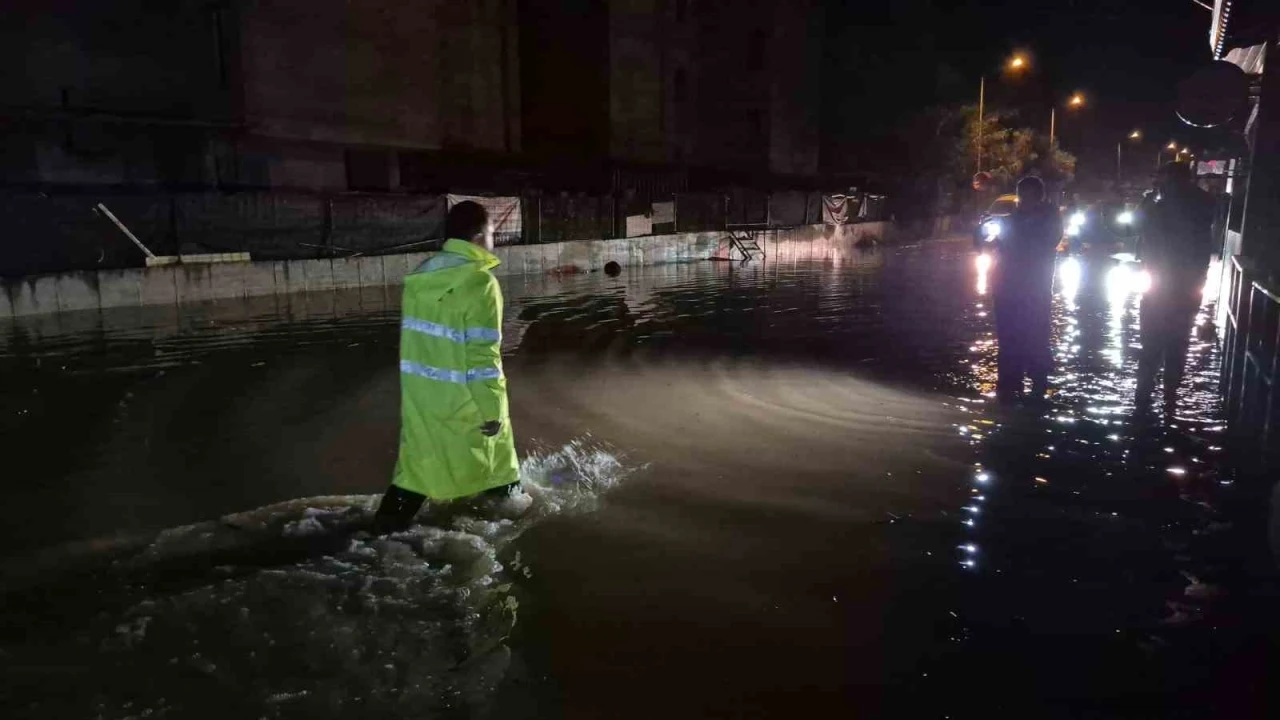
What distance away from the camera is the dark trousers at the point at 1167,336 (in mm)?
7977

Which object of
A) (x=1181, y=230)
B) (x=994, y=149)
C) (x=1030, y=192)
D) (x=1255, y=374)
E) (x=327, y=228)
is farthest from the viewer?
(x=994, y=149)

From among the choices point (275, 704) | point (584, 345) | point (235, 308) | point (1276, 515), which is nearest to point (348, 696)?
point (275, 704)

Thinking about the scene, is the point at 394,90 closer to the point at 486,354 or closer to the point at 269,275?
the point at 269,275

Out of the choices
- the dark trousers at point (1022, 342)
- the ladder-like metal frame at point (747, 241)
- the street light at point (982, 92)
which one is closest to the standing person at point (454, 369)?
the dark trousers at point (1022, 342)

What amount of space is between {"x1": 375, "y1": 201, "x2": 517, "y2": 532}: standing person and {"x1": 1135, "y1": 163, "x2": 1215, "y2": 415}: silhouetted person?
19.8 feet

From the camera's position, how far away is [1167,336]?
8094mm

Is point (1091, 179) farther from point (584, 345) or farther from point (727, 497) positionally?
point (727, 497)

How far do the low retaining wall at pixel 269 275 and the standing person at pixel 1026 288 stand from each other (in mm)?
13988

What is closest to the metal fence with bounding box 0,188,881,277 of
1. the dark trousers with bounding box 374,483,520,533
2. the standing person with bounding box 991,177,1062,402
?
the dark trousers with bounding box 374,483,520,533

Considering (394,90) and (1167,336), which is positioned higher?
(394,90)

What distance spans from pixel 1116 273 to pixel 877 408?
16.2 meters

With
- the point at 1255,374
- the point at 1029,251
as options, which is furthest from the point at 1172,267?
the point at 1255,374

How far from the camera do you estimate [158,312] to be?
15.9 meters

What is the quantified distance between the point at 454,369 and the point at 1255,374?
609 cm
